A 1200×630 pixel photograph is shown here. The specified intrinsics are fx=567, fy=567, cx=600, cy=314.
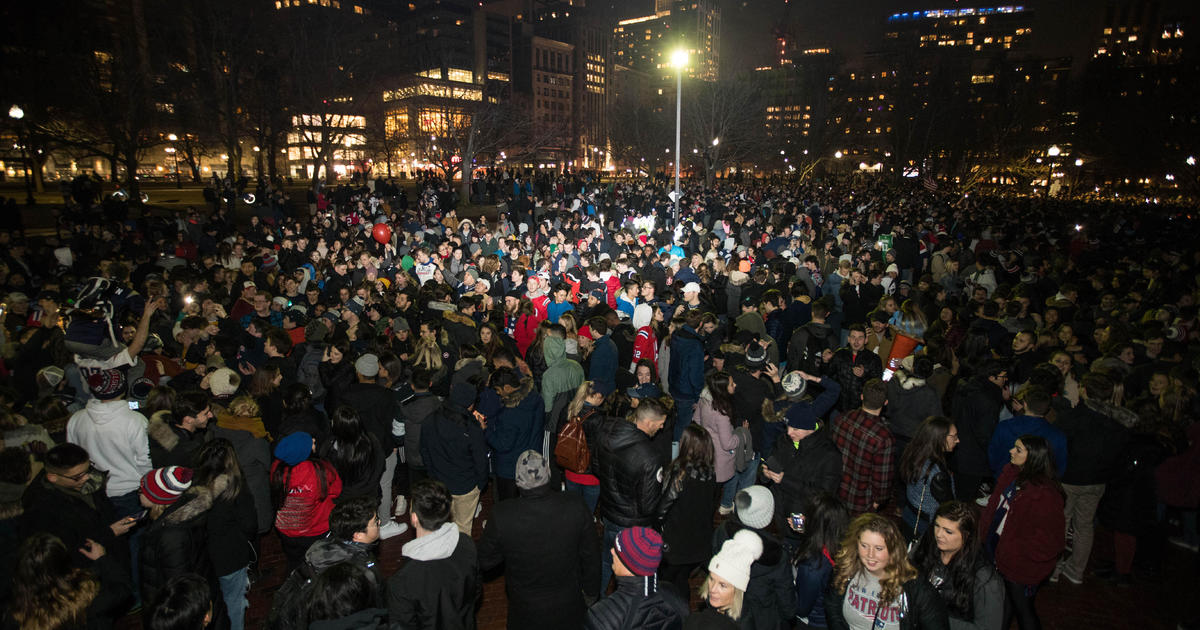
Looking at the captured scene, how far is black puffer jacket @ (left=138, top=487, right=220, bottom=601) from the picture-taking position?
333cm

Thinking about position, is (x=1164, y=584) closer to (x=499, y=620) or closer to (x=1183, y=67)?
(x=499, y=620)

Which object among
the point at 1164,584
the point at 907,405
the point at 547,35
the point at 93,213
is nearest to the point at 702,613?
the point at 907,405

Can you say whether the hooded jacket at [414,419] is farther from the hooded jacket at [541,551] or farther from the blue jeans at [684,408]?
the blue jeans at [684,408]

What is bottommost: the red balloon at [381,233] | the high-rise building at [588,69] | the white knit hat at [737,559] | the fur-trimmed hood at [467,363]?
the white knit hat at [737,559]

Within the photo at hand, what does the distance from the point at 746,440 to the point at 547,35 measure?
483ft

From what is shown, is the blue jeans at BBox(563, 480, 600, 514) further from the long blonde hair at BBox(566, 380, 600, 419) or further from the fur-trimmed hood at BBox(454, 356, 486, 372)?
the fur-trimmed hood at BBox(454, 356, 486, 372)

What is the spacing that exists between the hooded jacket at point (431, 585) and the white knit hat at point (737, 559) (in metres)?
1.35

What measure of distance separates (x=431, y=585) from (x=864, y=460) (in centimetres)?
316

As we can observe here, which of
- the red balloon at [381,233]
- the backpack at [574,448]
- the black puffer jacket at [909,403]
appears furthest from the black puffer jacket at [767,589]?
the red balloon at [381,233]

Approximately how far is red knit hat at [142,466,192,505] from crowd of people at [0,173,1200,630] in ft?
0.06

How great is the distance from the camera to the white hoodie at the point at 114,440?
4.21m

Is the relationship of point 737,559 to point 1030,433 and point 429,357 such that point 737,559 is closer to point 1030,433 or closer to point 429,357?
point 1030,433

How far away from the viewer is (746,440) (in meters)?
5.06

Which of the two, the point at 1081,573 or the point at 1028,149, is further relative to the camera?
the point at 1028,149
